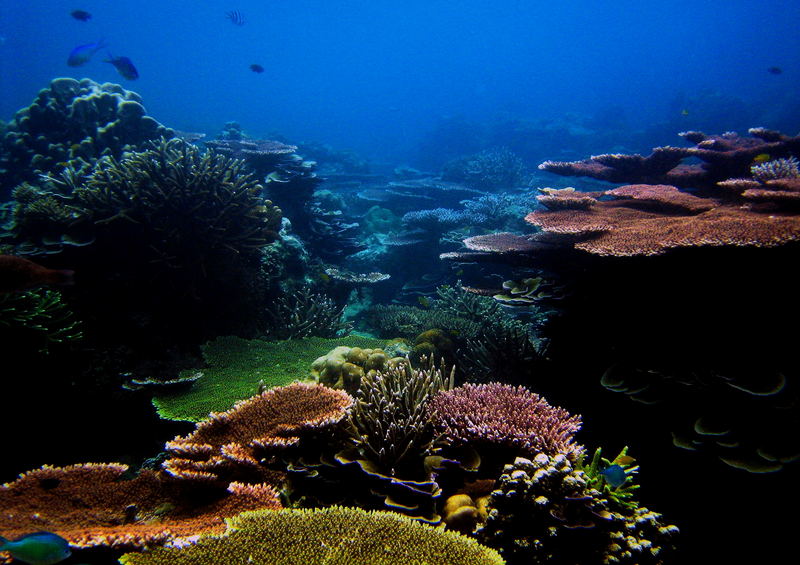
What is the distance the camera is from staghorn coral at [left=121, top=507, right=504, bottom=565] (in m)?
1.76

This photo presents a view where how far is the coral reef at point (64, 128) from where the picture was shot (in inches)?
358

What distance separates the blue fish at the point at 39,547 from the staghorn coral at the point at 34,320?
9.86 feet

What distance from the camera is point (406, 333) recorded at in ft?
24.7

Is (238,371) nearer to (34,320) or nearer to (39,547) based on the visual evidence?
(34,320)

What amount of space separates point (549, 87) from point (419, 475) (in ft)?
344

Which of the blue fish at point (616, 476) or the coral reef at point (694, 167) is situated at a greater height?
the coral reef at point (694, 167)

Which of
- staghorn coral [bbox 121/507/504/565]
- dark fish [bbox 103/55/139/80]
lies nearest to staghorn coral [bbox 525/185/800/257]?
staghorn coral [bbox 121/507/504/565]

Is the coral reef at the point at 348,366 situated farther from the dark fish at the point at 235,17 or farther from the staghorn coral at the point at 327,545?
the dark fish at the point at 235,17

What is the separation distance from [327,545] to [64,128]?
12.2 metres

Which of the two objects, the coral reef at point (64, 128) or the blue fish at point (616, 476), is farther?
the coral reef at point (64, 128)

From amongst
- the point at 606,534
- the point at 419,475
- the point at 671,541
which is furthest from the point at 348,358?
the point at 671,541

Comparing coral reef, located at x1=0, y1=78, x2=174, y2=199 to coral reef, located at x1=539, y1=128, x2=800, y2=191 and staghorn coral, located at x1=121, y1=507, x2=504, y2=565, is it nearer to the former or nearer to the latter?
coral reef, located at x1=539, y1=128, x2=800, y2=191

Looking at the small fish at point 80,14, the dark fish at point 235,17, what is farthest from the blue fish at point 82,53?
the dark fish at point 235,17

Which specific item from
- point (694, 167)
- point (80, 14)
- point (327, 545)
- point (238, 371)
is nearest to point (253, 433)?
point (327, 545)
